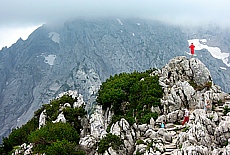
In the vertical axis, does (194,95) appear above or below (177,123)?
above

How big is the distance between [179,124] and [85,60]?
103 meters

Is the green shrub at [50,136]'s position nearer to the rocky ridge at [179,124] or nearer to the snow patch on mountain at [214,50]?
the rocky ridge at [179,124]

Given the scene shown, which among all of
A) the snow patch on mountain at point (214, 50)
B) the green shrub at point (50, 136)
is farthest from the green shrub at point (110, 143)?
the snow patch on mountain at point (214, 50)

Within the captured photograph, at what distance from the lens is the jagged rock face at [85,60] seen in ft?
411

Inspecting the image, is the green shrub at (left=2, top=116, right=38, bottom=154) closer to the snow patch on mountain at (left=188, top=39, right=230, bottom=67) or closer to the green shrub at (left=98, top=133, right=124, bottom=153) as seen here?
the green shrub at (left=98, top=133, right=124, bottom=153)

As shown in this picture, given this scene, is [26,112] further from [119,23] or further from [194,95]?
[194,95]

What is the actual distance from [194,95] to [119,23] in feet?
381

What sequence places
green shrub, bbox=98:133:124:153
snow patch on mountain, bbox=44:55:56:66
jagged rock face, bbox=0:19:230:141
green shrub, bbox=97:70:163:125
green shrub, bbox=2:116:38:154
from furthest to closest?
1. snow patch on mountain, bbox=44:55:56:66
2. jagged rock face, bbox=0:19:230:141
3. green shrub, bbox=2:116:38:154
4. green shrub, bbox=97:70:163:125
5. green shrub, bbox=98:133:124:153

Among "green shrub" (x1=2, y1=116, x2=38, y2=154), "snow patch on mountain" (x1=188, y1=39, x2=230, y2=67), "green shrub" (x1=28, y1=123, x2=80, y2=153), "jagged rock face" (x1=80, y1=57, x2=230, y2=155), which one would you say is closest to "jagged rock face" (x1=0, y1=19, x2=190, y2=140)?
"snow patch on mountain" (x1=188, y1=39, x2=230, y2=67)

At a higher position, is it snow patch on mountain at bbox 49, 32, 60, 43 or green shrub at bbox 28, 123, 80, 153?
snow patch on mountain at bbox 49, 32, 60, 43

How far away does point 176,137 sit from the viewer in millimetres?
23125

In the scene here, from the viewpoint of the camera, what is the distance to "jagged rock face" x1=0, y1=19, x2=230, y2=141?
411 ft

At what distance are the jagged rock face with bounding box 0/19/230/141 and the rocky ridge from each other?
84.4 meters

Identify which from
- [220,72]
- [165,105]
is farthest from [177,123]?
[220,72]
